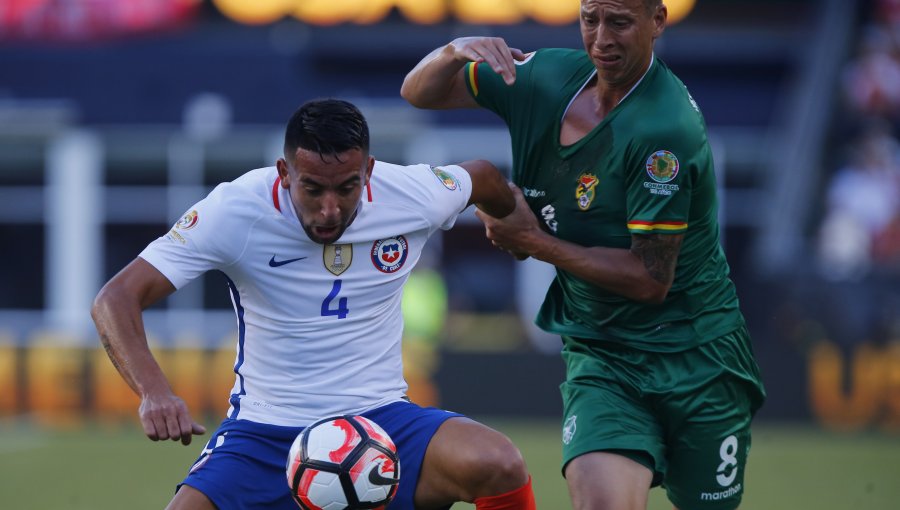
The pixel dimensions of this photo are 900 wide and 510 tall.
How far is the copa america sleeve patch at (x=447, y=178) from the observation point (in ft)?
17.7

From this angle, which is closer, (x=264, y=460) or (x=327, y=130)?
(x=327, y=130)

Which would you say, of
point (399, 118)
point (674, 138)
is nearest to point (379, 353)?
point (674, 138)

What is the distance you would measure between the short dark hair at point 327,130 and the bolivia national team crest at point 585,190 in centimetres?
83

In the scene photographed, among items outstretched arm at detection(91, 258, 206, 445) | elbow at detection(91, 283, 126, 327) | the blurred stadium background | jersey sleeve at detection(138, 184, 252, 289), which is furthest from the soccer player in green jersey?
the blurred stadium background

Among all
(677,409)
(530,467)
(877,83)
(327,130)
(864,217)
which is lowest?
(530,467)

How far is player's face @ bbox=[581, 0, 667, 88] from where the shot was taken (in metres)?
4.98

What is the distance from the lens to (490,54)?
525 centimetres

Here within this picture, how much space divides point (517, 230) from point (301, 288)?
0.85 metres

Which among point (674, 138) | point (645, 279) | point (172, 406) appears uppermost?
point (674, 138)

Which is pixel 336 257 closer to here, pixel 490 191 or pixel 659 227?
pixel 490 191

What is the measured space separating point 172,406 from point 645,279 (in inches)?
69.7

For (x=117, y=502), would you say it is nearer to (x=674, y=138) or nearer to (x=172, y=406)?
(x=172, y=406)

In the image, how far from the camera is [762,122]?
20.3m

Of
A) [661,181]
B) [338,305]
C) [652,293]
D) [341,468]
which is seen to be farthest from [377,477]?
[661,181]
